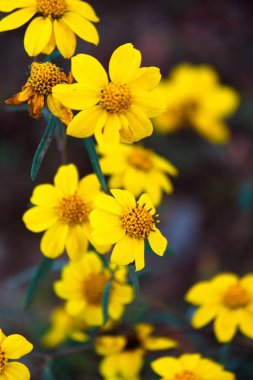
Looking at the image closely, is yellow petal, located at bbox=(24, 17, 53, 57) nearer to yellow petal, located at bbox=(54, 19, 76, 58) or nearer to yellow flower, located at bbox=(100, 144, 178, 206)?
yellow petal, located at bbox=(54, 19, 76, 58)

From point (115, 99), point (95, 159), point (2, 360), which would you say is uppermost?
point (115, 99)

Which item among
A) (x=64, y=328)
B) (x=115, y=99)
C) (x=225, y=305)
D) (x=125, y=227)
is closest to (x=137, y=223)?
(x=125, y=227)

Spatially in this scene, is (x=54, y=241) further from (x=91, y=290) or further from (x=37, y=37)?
(x=37, y=37)

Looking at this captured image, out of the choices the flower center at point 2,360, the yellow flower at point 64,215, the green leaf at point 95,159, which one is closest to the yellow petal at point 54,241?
the yellow flower at point 64,215

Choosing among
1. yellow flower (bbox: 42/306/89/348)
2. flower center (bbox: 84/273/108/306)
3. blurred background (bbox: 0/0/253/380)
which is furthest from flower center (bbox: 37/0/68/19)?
blurred background (bbox: 0/0/253/380)

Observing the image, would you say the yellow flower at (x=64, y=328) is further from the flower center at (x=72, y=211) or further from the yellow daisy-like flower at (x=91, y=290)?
the flower center at (x=72, y=211)

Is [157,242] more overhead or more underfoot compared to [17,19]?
more underfoot

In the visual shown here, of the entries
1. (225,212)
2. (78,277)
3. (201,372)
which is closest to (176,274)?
(225,212)
